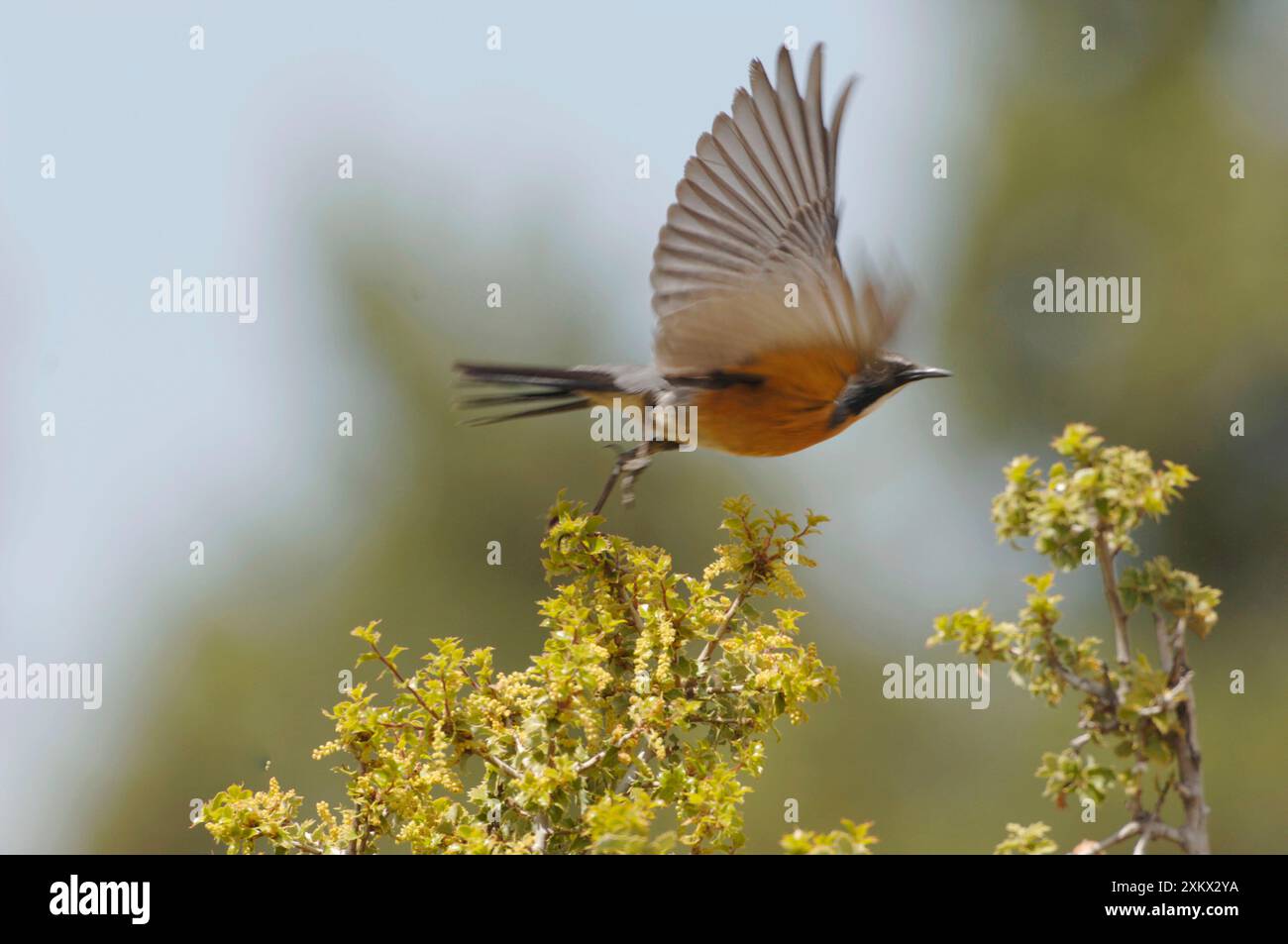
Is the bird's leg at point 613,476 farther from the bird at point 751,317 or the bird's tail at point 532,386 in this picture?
the bird's tail at point 532,386

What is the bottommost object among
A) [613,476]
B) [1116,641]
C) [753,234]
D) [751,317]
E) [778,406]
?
[1116,641]

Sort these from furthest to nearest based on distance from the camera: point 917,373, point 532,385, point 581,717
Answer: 1. point 917,373
2. point 532,385
3. point 581,717

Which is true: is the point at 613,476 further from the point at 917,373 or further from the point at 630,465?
the point at 917,373

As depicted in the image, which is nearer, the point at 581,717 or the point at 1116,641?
the point at 1116,641

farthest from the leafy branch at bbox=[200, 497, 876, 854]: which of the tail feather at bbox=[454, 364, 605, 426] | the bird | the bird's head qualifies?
the bird's head

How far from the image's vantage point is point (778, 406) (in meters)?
3.82

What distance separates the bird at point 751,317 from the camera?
3477 mm

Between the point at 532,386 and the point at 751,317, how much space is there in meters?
0.63

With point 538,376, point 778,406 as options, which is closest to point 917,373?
point 778,406

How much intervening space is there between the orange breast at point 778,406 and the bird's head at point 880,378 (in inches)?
1.5

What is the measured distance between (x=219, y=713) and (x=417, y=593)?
2822 mm

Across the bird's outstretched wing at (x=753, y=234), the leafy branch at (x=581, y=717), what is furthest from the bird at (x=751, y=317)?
the leafy branch at (x=581, y=717)

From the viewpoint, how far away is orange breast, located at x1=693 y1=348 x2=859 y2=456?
364 centimetres
